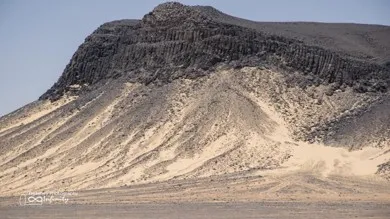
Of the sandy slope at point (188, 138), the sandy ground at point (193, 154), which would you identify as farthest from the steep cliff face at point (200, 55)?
the sandy ground at point (193, 154)

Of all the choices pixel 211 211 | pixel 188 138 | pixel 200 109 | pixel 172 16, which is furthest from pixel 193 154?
pixel 172 16

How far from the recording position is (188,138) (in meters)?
50.8

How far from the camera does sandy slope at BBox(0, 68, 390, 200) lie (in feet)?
148

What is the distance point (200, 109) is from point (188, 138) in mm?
4085

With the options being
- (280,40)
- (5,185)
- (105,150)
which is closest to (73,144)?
(105,150)

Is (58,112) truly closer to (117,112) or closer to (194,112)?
(117,112)

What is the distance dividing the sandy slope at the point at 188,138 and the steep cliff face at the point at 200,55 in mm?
1723

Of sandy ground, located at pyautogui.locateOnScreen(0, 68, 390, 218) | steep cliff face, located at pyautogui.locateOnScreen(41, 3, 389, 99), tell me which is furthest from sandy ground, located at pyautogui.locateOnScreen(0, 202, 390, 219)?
steep cliff face, located at pyautogui.locateOnScreen(41, 3, 389, 99)

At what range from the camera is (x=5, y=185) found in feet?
155

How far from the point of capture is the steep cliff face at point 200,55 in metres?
60.0

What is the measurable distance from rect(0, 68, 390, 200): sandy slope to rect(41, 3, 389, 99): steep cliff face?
172cm

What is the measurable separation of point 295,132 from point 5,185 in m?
21.6

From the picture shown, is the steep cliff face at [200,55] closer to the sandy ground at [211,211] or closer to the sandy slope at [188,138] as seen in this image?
the sandy slope at [188,138]

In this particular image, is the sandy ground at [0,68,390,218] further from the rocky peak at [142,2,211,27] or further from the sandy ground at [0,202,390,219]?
the rocky peak at [142,2,211,27]
